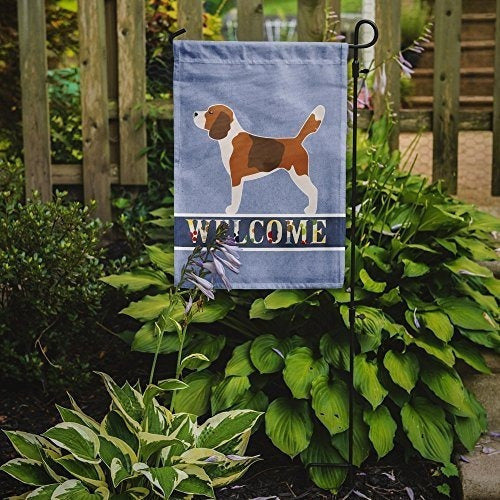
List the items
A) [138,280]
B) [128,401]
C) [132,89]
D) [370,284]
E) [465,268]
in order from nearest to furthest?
[128,401], [370,284], [465,268], [138,280], [132,89]

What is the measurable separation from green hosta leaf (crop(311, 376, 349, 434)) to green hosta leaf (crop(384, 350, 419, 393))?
0.59 feet

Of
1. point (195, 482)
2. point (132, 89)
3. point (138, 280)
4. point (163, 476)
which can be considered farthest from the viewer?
point (132, 89)

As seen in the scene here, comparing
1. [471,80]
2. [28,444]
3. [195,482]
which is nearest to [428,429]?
[195,482]

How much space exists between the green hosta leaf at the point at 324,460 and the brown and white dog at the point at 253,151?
2.70 feet

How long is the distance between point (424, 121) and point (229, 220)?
2086 millimetres

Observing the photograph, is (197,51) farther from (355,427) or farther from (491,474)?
(491,474)

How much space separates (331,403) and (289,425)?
0.54 feet

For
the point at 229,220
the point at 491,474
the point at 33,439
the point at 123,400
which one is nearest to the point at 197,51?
the point at 229,220

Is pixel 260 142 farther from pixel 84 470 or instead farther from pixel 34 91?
pixel 34 91

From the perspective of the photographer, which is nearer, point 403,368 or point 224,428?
point 224,428

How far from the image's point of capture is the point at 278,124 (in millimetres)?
3252

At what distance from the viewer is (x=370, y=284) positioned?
362cm

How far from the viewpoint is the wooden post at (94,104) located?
188 inches

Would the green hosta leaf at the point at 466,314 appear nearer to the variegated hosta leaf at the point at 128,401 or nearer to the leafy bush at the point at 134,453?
the leafy bush at the point at 134,453
